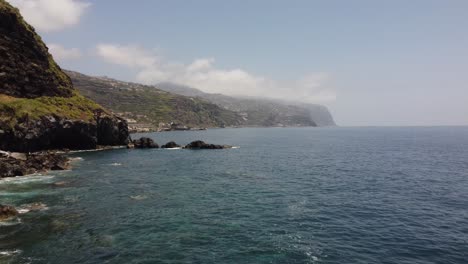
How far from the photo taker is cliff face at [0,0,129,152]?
353 feet

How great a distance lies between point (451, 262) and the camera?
35.4m

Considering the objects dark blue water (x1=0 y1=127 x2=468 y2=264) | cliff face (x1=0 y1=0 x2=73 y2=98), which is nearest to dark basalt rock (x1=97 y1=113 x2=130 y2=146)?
cliff face (x1=0 y1=0 x2=73 y2=98)

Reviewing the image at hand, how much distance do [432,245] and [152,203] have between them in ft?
140

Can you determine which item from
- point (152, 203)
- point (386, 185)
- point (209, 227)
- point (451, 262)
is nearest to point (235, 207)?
point (209, 227)

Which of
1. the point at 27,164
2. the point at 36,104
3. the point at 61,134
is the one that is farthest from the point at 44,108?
the point at 27,164

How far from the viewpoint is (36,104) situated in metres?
120

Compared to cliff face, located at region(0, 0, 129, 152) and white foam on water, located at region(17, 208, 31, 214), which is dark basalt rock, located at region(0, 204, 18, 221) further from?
cliff face, located at region(0, 0, 129, 152)

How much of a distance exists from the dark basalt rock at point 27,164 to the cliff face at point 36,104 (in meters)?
18.7

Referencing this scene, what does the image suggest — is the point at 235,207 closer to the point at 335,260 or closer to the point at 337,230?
the point at 337,230

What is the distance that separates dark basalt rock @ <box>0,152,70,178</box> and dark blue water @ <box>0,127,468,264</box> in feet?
18.9

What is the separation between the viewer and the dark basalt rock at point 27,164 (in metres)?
78.5

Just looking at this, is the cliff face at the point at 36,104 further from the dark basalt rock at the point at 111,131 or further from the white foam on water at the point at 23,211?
the white foam on water at the point at 23,211

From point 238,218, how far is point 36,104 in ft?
343

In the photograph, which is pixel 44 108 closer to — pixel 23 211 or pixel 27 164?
pixel 27 164
